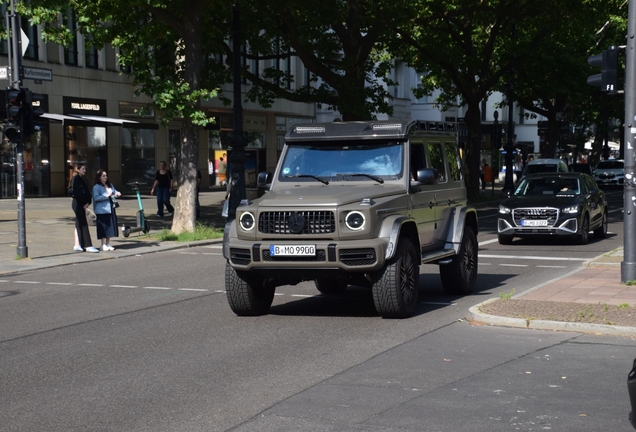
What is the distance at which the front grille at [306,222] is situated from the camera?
1042cm

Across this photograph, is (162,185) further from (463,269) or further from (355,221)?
(355,221)

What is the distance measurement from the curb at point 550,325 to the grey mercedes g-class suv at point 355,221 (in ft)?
2.85

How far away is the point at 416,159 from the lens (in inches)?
478

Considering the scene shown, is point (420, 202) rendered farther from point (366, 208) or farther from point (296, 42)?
point (296, 42)

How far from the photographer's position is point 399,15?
1133 inches

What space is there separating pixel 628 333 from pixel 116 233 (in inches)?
524

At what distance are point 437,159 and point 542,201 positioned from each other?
8683 millimetres

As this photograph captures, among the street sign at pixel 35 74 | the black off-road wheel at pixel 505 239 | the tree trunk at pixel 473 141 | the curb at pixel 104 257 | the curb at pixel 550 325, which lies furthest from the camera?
the tree trunk at pixel 473 141

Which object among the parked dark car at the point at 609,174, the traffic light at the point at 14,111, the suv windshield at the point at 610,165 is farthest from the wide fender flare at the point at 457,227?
the suv windshield at the point at 610,165

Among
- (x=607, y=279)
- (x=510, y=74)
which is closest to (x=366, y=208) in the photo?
(x=607, y=279)

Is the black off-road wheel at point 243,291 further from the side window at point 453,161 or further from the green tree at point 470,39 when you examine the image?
the green tree at point 470,39

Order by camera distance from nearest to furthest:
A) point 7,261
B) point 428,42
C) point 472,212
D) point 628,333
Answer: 1. point 628,333
2. point 472,212
3. point 7,261
4. point 428,42

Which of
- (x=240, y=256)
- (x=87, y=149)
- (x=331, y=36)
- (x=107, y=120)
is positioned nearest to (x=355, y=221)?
(x=240, y=256)

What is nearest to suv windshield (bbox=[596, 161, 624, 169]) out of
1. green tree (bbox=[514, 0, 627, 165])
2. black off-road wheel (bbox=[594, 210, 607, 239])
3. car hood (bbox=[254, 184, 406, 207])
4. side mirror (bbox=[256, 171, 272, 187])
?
green tree (bbox=[514, 0, 627, 165])
